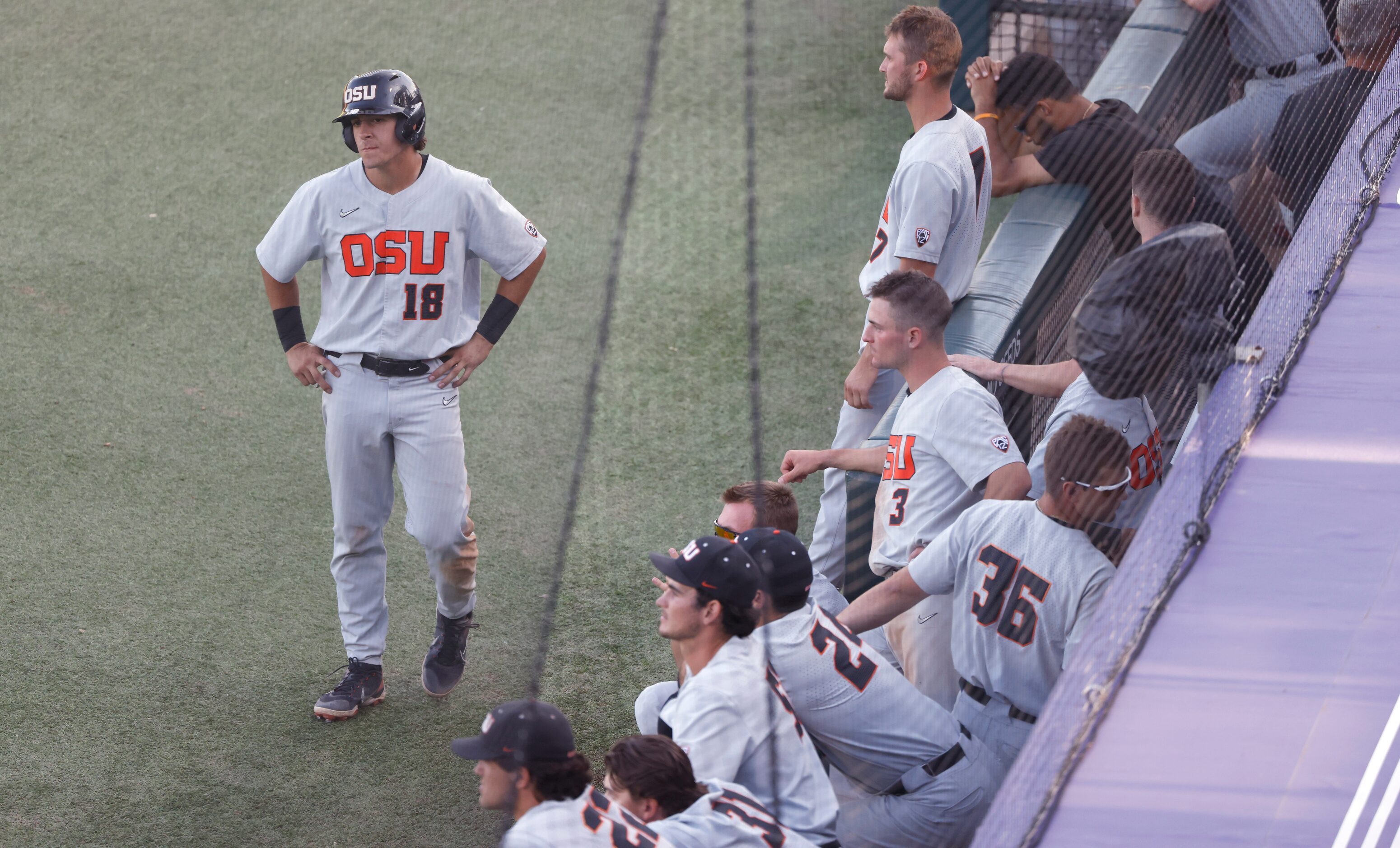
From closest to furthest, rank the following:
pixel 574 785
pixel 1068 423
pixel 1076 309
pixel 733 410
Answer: pixel 574 785
pixel 1068 423
pixel 1076 309
pixel 733 410

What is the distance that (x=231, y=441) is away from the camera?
4168 mm

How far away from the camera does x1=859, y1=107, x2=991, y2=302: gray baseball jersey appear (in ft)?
10.7

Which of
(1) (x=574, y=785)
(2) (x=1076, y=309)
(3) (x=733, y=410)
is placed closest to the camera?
(1) (x=574, y=785)

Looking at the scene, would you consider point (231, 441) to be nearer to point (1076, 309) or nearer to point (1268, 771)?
point (1076, 309)

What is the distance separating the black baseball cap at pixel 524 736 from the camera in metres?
2.08

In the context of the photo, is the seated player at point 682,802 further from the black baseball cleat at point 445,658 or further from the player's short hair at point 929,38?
the player's short hair at point 929,38

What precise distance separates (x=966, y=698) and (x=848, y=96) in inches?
171

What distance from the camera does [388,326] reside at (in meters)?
3.06

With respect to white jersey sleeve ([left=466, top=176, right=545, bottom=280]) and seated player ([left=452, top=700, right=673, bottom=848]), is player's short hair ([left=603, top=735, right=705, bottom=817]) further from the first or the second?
white jersey sleeve ([left=466, top=176, right=545, bottom=280])

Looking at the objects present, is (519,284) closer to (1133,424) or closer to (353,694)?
(353,694)

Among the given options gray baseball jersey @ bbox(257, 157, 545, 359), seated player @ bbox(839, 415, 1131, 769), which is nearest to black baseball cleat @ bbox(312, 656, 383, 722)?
gray baseball jersey @ bbox(257, 157, 545, 359)

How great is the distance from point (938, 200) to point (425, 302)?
51.3 inches

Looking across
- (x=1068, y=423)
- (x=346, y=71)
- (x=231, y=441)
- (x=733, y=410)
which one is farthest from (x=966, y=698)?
(x=346, y=71)

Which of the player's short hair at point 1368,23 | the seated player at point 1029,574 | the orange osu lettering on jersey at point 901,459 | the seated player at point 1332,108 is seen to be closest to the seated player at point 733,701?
the seated player at point 1029,574
